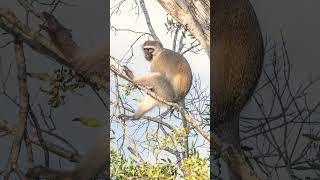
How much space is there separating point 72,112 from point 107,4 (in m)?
0.56

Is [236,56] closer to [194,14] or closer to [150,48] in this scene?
[194,14]

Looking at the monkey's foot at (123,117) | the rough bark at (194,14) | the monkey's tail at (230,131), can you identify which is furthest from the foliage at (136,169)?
the rough bark at (194,14)

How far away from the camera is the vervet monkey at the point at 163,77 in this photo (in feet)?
8.52

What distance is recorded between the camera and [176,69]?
2664 mm

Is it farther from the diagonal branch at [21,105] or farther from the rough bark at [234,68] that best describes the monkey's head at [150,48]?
the diagonal branch at [21,105]

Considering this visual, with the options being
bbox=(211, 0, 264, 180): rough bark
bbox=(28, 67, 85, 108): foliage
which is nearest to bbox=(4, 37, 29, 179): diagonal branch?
bbox=(28, 67, 85, 108): foliage

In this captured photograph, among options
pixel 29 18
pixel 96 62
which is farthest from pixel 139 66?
pixel 29 18

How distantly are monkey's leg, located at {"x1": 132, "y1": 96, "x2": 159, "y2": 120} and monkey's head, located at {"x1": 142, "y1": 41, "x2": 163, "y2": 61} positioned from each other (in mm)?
208

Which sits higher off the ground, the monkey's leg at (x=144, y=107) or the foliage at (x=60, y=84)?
the foliage at (x=60, y=84)

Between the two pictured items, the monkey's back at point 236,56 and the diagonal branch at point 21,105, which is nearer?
the diagonal branch at point 21,105

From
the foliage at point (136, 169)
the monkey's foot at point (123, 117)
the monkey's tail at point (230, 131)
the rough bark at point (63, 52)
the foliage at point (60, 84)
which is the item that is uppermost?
the rough bark at point (63, 52)

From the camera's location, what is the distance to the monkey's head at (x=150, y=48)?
2584 mm

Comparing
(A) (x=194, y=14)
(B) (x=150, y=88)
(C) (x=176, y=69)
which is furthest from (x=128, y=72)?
(A) (x=194, y=14)

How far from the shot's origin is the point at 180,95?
266cm
